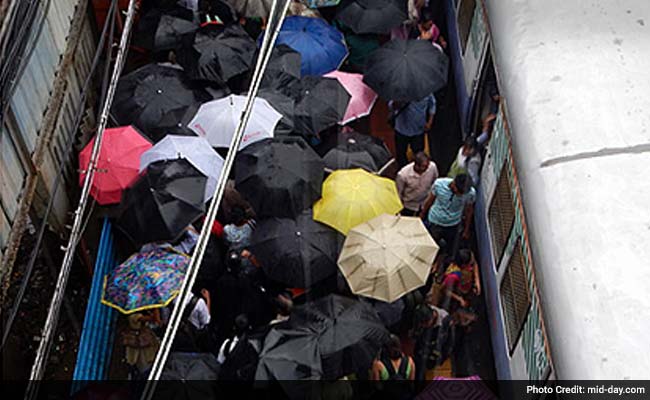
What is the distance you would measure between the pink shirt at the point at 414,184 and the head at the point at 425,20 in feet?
8.87

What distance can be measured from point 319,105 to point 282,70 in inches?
30.0

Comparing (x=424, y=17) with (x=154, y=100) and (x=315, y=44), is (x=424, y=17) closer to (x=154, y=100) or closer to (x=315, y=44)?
(x=315, y=44)

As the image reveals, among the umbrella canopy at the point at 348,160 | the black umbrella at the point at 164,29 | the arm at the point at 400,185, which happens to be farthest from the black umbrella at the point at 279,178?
the black umbrella at the point at 164,29

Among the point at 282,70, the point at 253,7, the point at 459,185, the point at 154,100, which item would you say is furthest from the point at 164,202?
the point at 253,7

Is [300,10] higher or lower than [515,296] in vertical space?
higher

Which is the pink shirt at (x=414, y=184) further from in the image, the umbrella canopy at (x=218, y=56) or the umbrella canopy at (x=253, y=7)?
the umbrella canopy at (x=253, y=7)

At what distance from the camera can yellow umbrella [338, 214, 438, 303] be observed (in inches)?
344

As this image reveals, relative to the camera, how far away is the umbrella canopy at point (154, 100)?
10.6m

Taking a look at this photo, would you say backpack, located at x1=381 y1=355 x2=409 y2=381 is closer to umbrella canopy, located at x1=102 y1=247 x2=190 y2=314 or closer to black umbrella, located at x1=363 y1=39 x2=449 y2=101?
umbrella canopy, located at x1=102 y1=247 x2=190 y2=314

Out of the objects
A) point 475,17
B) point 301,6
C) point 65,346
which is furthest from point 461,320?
point 301,6

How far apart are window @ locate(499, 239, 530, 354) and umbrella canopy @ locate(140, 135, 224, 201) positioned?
3.39 m

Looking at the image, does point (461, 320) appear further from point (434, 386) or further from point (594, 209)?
point (594, 209)

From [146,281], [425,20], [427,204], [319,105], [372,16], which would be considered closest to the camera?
[146,281]

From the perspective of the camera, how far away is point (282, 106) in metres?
10.5
